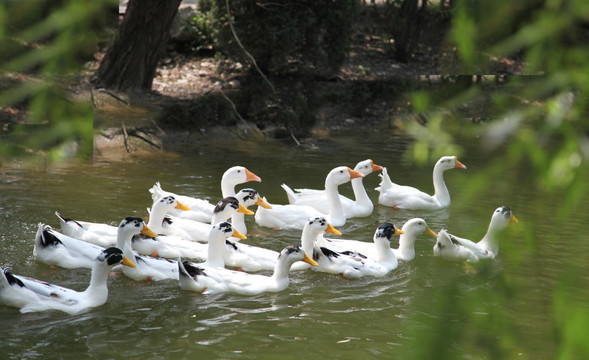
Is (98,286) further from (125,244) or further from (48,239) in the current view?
(48,239)

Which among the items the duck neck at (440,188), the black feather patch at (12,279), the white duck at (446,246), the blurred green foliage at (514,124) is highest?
the blurred green foliage at (514,124)

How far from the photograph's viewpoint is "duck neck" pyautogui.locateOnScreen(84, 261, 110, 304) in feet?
20.3

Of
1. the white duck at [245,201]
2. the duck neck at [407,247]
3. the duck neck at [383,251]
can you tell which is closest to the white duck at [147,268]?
the white duck at [245,201]

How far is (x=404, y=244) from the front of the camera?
800cm

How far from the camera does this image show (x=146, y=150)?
12.5 metres

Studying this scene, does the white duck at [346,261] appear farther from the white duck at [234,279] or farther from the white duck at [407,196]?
the white duck at [407,196]

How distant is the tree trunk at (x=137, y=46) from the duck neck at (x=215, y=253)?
7001 millimetres

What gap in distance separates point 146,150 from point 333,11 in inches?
202

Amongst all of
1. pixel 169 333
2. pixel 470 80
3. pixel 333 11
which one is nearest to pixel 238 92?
pixel 333 11

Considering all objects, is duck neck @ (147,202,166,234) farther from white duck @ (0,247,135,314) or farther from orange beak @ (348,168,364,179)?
orange beak @ (348,168,364,179)

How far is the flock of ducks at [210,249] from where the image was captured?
245 inches

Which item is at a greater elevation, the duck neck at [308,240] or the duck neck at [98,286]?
the duck neck at [308,240]

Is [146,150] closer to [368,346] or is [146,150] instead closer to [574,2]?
[368,346]

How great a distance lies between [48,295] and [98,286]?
424mm
